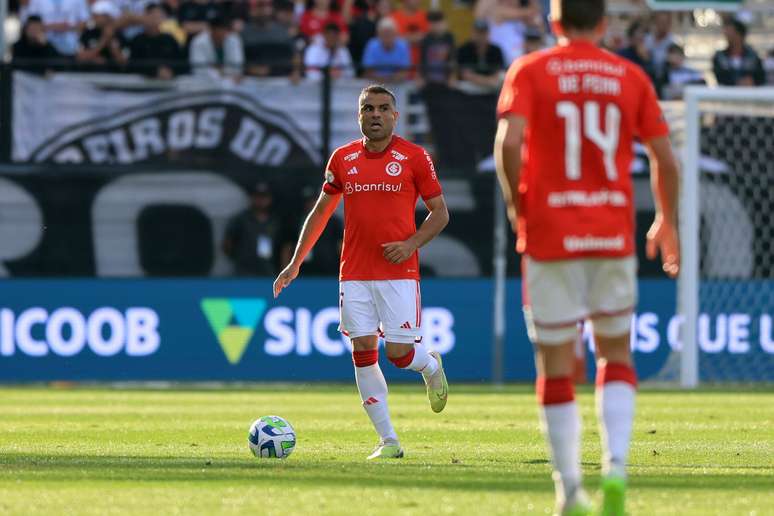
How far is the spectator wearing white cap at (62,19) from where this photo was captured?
70.3ft

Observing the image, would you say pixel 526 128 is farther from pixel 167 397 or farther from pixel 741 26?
pixel 741 26

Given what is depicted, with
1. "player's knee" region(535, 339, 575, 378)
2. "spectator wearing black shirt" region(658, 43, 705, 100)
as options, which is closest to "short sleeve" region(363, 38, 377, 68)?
"spectator wearing black shirt" region(658, 43, 705, 100)

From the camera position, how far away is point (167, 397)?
17.5m

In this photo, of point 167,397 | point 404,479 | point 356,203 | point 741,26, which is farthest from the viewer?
point 741,26

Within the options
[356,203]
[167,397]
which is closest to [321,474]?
[356,203]

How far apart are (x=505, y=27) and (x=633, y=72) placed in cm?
1568

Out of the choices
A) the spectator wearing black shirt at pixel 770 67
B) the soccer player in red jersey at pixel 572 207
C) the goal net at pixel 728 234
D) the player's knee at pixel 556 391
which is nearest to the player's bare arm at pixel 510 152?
the soccer player in red jersey at pixel 572 207

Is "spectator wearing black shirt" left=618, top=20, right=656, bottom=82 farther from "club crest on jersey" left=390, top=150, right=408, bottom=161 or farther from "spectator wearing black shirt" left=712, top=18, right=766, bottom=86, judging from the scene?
"club crest on jersey" left=390, top=150, right=408, bottom=161

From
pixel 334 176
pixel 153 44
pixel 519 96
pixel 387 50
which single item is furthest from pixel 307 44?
pixel 519 96

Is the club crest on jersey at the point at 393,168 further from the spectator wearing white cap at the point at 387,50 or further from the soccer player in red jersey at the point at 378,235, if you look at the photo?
the spectator wearing white cap at the point at 387,50

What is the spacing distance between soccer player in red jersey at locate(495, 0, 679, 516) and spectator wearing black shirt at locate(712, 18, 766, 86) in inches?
575

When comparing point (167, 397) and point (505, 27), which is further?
point (505, 27)

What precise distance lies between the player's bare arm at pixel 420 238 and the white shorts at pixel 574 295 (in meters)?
3.46

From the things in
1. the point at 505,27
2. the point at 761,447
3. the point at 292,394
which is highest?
the point at 505,27
